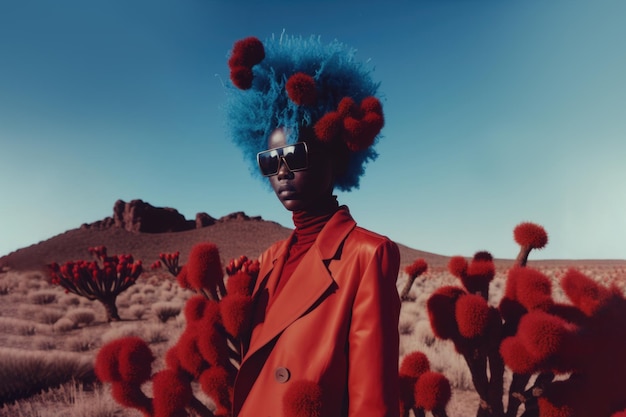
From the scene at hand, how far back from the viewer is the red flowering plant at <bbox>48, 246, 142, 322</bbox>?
11.5 m

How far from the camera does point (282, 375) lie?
5.47ft

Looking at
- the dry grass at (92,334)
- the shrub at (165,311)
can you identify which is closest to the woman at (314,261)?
the dry grass at (92,334)

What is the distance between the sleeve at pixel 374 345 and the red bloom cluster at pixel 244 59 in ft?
3.74

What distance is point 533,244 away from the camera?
1.86 m

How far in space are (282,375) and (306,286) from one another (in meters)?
0.38

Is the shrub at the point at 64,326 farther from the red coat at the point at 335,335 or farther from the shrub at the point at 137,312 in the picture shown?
the red coat at the point at 335,335

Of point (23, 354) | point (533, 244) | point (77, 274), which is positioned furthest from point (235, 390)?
point (77, 274)

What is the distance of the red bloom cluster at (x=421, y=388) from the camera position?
1.92m

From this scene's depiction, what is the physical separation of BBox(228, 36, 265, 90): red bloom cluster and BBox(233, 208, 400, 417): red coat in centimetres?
90

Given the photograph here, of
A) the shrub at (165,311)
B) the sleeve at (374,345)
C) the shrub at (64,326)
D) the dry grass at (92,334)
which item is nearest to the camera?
the sleeve at (374,345)

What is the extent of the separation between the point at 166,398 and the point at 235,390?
32 cm

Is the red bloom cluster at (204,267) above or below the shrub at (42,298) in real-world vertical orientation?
above

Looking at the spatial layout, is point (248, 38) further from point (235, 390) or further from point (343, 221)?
point (235, 390)

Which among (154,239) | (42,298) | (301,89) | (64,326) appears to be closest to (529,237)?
(301,89)
